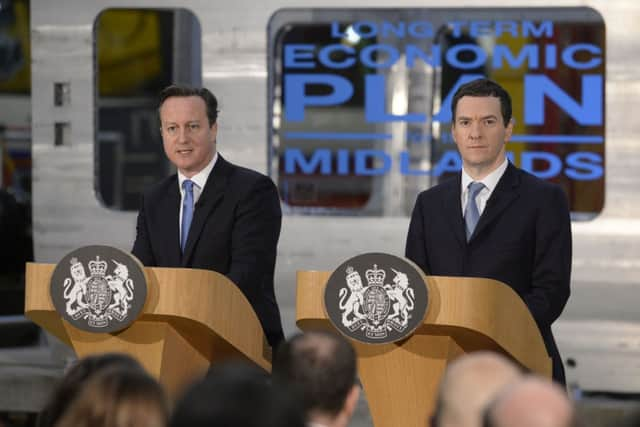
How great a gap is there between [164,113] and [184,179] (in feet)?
0.81

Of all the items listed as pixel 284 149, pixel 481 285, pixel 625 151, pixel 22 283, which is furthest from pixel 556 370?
pixel 22 283

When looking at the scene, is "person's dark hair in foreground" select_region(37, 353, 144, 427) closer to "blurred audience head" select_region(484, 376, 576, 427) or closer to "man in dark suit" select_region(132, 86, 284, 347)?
"blurred audience head" select_region(484, 376, 576, 427)

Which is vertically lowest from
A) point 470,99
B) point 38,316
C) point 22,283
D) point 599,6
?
point 22,283

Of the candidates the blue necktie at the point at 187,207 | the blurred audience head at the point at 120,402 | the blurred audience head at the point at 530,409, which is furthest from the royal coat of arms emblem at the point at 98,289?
the blurred audience head at the point at 530,409

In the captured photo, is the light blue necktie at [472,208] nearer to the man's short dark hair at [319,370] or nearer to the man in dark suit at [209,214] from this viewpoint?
the man in dark suit at [209,214]

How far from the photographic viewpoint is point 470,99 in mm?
4406

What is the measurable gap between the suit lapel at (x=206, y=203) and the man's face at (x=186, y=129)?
0.27ft

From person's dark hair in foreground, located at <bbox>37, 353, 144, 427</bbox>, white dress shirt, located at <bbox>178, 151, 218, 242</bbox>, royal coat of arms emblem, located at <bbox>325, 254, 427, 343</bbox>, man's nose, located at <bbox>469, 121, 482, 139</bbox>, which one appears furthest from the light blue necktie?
person's dark hair in foreground, located at <bbox>37, 353, 144, 427</bbox>

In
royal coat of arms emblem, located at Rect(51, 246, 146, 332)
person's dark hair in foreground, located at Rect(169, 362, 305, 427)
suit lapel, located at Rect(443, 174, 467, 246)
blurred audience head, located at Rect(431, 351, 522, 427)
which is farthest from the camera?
suit lapel, located at Rect(443, 174, 467, 246)

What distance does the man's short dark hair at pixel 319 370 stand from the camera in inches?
115

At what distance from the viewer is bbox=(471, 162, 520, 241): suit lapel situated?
4398 mm

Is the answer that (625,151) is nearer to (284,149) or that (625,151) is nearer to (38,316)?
(284,149)

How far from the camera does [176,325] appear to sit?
4262mm

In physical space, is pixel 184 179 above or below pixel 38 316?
above
